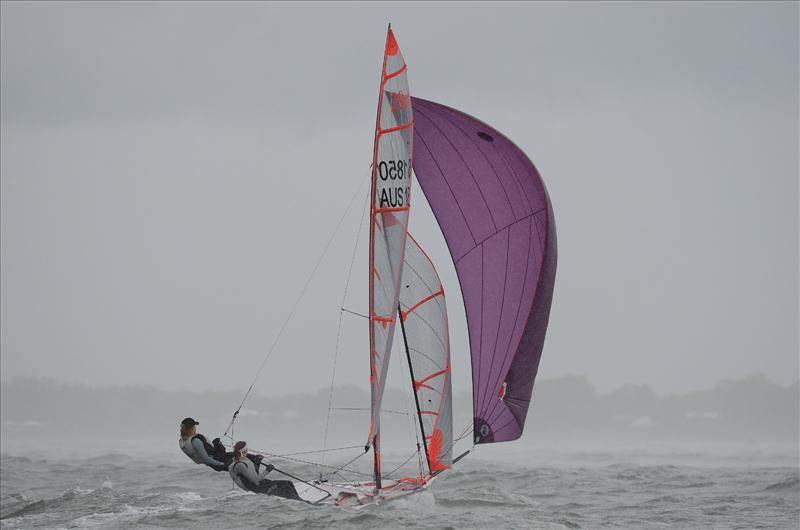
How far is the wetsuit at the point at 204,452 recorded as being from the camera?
12.4m

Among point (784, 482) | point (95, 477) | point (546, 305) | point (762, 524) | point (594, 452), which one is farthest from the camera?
point (594, 452)

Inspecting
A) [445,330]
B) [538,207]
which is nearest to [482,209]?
[538,207]

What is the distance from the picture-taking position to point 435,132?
15.0m

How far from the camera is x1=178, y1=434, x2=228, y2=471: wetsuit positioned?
40.6ft

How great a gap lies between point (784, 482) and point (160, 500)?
1299 cm

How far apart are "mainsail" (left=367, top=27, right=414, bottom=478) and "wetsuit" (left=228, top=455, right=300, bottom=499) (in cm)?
133

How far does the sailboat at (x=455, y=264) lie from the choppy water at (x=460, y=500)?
102 cm

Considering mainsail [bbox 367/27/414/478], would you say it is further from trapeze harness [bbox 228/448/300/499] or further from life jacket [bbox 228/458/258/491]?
life jacket [bbox 228/458/258/491]

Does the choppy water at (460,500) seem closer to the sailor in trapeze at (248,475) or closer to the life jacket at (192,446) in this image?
the sailor in trapeze at (248,475)

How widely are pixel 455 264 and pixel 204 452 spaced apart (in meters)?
4.93

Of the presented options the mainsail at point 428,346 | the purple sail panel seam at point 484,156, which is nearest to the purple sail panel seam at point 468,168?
the purple sail panel seam at point 484,156

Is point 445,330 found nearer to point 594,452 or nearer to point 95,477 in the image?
point 95,477

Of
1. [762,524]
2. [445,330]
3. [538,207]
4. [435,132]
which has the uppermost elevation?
[435,132]

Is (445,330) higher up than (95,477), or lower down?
higher up
